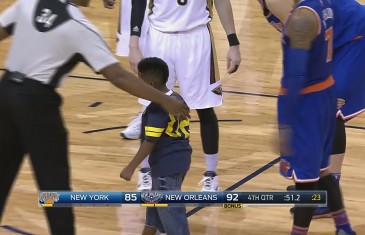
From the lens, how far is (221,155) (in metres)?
7.35

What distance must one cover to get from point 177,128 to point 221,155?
2.12m

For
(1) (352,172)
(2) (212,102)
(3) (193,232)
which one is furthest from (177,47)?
(1) (352,172)

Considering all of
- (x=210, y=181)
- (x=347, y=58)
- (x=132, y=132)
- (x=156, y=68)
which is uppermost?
(x=156, y=68)

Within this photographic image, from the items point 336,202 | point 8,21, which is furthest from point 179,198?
point 8,21

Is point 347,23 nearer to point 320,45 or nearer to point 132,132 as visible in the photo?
point 320,45

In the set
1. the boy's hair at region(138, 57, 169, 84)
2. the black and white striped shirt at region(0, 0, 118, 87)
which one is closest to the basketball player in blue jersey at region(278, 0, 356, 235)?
the boy's hair at region(138, 57, 169, 84)

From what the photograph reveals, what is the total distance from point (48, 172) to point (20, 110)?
322 millimetres

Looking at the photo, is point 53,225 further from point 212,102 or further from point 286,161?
point 212,102

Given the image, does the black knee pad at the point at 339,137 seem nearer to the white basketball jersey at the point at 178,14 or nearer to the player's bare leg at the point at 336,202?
the player's bare leg at the point at 336,202

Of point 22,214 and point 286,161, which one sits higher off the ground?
point 286,161

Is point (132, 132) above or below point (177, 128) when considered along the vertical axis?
below

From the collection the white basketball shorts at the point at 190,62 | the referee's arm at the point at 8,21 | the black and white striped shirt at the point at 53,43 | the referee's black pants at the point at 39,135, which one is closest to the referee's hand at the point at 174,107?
the black and white striped shirt at the point at 53,43

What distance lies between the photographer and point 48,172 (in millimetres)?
4582

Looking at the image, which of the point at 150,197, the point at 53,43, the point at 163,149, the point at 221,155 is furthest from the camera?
the point at 221,155
